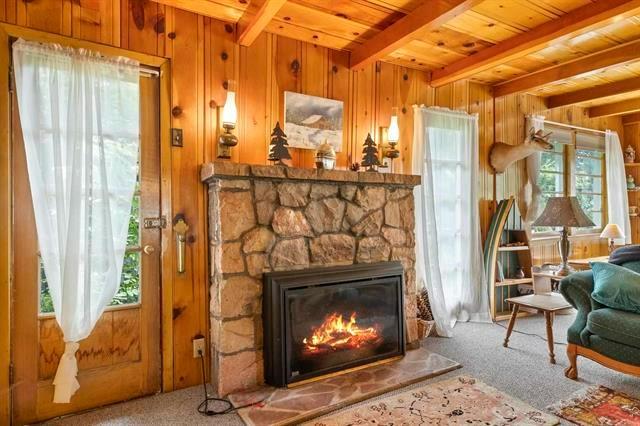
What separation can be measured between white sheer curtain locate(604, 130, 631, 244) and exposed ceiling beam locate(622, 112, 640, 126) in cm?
47

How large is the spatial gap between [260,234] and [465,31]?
219 cm

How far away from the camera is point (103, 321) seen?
2279mm

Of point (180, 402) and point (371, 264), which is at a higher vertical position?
point (371, 264)

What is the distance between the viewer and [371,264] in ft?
9.34

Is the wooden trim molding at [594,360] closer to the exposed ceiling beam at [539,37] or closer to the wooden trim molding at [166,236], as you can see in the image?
the exposed ceiling beam at [539,37]

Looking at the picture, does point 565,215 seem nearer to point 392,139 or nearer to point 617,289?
point 617,289

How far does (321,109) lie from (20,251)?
218 cm

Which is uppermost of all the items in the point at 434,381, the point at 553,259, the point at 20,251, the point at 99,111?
the point at 99,111

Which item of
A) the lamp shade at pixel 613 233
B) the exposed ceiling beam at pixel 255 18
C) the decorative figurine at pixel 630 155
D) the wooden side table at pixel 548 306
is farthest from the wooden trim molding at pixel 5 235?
the decorative figurine at pixel 630 155

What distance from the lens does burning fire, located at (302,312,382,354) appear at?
2561mm

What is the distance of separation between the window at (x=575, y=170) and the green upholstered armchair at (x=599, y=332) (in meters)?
2.03

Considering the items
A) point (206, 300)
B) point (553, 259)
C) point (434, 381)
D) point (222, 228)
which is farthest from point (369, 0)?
point (553, 259)

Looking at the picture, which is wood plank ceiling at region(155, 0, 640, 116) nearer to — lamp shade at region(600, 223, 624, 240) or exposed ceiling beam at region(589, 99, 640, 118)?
exposed ceiling beam at region(589, 99, 640, 118)

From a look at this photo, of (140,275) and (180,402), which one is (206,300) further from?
(180,402)
